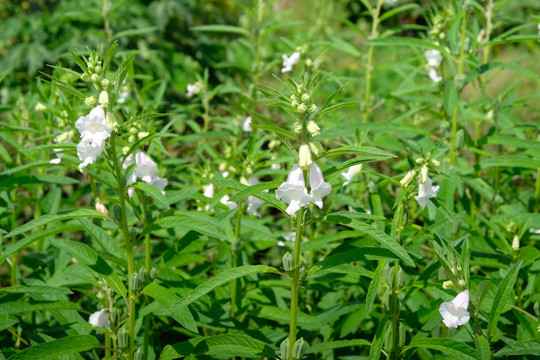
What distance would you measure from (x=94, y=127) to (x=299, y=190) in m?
0.81

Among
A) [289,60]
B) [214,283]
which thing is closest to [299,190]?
[214,283]

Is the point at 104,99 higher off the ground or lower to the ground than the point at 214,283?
higher

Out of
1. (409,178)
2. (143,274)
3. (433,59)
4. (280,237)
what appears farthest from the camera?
(433,59)

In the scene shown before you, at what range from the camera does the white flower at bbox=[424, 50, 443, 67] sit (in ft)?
11.6

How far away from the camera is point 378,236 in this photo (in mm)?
1811

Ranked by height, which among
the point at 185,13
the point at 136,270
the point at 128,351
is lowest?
the point at 128,351

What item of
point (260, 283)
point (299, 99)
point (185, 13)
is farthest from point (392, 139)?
point (185, 13)

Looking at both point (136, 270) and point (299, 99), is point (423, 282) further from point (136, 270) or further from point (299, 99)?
point (136, 270)

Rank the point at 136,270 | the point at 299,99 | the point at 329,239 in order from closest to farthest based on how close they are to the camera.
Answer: the point at 299,99
the point at 136,270
the point at 329,239

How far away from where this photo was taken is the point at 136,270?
2227 millimetres

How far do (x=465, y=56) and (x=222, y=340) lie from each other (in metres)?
2.27

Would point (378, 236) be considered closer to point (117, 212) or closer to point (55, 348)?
point (117, 212)

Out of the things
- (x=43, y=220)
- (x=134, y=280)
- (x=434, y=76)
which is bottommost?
(x=134, y=280)

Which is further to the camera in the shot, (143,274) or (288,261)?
(143,274)
